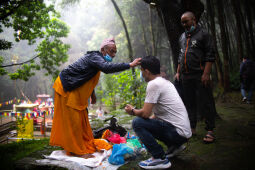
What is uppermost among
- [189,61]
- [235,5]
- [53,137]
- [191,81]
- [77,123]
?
[235,5]

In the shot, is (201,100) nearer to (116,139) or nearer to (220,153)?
(220,153)

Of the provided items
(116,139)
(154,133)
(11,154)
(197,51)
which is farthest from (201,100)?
(11,154)

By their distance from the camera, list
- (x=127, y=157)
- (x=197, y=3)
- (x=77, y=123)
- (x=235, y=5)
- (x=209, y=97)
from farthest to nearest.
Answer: (x=235, y=5) < (x=197, y=3) < (x=209, y=97) < (x=77, y=123) < (x=127, y=157)

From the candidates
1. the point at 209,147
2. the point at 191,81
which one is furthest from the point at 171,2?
the point at 209,147

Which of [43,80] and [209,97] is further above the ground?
[43,80]

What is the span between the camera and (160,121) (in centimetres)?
202

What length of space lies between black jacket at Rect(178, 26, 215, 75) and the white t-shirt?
0.93 m

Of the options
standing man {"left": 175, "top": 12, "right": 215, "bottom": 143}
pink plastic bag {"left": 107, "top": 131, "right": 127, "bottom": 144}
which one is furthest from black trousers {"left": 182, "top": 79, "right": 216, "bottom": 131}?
pink plastic bag {"left": 107, "top": 131, "right": 127, "bottom": 144}

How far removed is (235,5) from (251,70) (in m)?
3.52

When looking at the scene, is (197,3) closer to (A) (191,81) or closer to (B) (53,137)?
(A) (191,81)

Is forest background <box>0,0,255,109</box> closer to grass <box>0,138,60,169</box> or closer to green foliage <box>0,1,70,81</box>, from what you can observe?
green foliage <box>0,1,70,81</box>

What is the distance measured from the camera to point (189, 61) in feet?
8.94

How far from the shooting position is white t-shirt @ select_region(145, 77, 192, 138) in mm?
1908

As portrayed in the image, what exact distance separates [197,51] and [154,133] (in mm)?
1495
